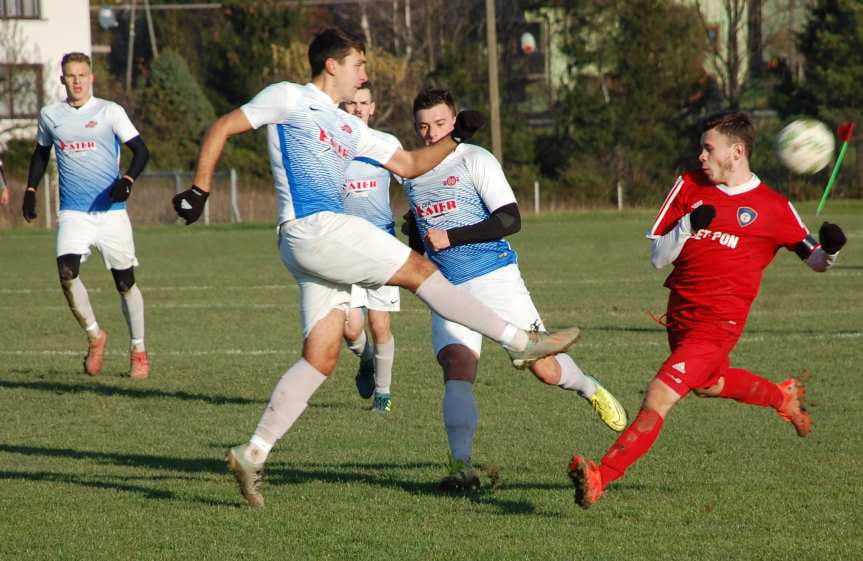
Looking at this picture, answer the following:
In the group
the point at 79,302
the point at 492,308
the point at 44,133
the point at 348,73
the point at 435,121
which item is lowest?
the point at 79,302

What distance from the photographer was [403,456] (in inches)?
289

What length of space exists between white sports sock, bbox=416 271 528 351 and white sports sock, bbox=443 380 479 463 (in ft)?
1.91

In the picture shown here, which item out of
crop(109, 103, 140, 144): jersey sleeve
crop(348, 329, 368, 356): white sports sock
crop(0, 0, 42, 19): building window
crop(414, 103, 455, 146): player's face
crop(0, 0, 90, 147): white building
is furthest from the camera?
crop(0, 0, 42, 19): building window

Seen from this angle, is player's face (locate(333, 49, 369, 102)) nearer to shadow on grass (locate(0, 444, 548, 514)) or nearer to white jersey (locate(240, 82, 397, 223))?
white jersey (locate(240, 82, 397, 223))

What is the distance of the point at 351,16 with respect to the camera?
5719 centimetres

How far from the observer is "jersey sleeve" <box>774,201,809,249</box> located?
6.11 meters

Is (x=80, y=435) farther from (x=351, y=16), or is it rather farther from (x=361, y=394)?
(x=351, y=16)

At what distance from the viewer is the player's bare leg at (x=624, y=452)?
5.47m

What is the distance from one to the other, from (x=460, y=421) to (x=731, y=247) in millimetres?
1506

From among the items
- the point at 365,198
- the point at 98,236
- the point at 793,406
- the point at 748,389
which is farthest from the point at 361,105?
the point at 793,406

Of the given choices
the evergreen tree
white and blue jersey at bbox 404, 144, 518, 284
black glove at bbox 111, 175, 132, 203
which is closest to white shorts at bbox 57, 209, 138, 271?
black glove at bbox 111, 175, 132, 203

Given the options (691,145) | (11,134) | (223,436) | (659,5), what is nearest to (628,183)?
(691,145)

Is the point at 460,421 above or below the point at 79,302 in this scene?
below

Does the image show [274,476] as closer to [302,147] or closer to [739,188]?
[302,147]
